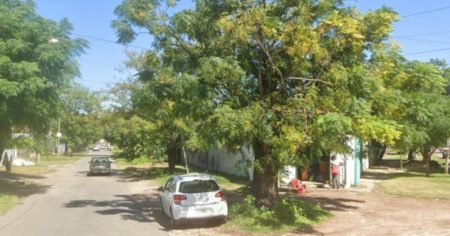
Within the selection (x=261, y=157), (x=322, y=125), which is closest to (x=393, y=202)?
(x=261, y=157)

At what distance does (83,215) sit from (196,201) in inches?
214

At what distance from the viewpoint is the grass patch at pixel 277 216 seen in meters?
15.5

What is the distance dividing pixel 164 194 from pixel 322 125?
21.7ft

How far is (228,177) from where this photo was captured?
3378cm

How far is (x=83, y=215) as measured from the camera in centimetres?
1925

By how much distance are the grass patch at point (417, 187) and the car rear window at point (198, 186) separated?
1092cm

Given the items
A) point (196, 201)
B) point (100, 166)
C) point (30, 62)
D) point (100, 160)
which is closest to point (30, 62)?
point (30, 62)

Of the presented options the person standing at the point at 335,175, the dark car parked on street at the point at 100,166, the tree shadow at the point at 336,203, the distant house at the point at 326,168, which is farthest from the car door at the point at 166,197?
the dark car parked on street at the point at 100,166

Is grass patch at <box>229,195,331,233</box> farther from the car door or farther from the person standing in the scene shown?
the person standing

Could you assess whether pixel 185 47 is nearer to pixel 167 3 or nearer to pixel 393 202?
pixel 167 3

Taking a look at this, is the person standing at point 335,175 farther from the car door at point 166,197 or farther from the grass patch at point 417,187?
the car door at point 166,197

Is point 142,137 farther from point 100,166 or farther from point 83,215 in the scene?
point 83,215

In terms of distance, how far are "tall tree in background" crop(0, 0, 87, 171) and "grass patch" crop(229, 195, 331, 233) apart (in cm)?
1173

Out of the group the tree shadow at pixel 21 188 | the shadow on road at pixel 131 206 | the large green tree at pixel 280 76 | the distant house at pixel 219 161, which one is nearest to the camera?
the large green tree at pixel 280 76
